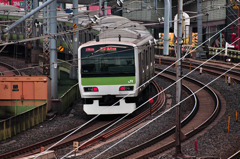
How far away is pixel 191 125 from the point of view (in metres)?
19.2

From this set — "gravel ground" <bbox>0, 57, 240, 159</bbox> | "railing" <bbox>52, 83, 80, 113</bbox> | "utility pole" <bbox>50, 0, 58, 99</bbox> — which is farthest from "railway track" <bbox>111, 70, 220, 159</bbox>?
"utility pole" <bbox>50, 0, 58, 99</bbox>

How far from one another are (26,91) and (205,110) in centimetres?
836

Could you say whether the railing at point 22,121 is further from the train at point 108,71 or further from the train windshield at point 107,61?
the train windshield at point 107,61

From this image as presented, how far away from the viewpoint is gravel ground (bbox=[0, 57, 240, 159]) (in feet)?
51.0

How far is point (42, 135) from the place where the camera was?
19094 millimetres

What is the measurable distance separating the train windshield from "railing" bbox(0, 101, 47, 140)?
2.88 meters

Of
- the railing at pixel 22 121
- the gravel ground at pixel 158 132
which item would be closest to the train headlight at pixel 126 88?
the gravel ground at pixel 158 132

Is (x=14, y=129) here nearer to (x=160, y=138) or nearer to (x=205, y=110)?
(x=160, y=138)

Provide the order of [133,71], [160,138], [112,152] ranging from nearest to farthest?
[112,152] < [160,138] < [133,71]

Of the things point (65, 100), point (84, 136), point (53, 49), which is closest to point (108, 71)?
point (84, 136)

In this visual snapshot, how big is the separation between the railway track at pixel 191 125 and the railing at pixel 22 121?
557 centimetres

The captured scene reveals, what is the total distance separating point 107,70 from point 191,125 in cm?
410

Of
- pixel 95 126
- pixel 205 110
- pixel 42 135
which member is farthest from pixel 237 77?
pixel 42 135

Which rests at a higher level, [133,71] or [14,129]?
[133,71]
